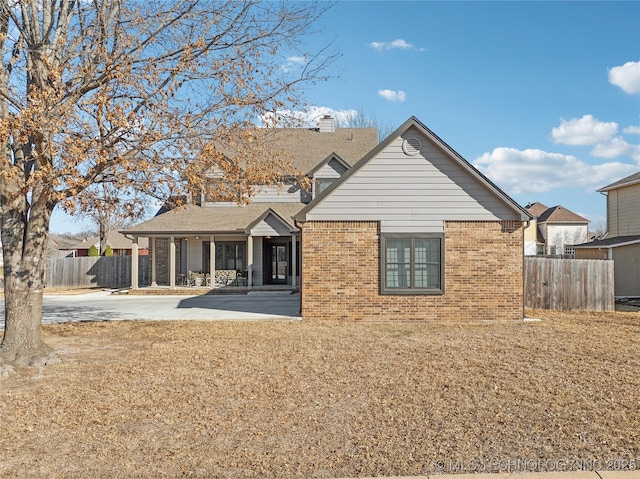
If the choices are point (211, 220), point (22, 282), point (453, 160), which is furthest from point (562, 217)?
point (22, 282)

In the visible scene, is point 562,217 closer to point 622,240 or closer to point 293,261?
point 622,240

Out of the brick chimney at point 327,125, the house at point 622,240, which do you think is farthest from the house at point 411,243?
the brick chimney at point 327,125

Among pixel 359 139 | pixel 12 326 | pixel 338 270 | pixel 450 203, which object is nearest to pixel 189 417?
pixel 12 326

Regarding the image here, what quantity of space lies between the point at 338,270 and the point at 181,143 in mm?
5710

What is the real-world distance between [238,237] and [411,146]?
38.7 ft

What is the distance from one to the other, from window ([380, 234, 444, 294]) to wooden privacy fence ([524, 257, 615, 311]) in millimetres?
5000

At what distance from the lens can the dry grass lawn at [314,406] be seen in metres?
4.16

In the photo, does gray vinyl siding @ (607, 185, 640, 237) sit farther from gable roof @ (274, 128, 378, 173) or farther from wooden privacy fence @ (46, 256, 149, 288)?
wooden privacy fence @ (46, 256, 149, 288)

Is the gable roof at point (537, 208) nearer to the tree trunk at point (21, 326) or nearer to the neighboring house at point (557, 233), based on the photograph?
the neighboring house at point (557, 233)

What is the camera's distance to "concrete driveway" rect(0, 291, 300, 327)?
44.8 feet

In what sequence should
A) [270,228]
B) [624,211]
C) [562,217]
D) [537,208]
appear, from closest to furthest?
[270,228] → [624,211] → [562,217] → [537,208]

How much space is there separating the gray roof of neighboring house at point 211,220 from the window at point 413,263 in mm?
8689

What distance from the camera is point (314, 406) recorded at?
18.2 ft

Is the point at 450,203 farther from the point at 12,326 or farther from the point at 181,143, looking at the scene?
the point at 12,326
